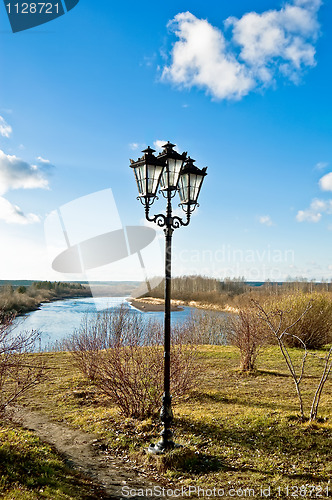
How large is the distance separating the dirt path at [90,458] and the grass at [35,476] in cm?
21

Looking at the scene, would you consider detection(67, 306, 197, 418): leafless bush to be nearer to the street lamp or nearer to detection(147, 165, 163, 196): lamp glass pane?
the street lamp

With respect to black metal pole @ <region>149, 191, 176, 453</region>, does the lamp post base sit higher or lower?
lower

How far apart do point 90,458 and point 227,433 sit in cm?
200

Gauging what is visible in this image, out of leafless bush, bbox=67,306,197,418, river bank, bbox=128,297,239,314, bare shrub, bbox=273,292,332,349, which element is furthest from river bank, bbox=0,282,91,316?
leafless bush, bbox=67,306,197,418

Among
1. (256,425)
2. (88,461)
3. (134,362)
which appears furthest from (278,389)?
(88,461)

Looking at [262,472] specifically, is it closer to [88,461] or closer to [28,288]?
[88,461]

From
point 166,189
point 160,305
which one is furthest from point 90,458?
point 160,305

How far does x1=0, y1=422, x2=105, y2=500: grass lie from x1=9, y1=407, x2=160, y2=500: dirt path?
0.21 metres

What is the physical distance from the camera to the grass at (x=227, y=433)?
13.7 ft

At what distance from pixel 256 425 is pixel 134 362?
2296 mm

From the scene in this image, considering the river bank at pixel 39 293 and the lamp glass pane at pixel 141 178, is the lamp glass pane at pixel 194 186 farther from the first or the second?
the river bank at pixel 39 293

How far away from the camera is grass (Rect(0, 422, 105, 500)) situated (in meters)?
3.55

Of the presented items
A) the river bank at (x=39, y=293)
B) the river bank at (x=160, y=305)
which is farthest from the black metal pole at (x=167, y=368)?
the river bank at (x=39, y=293)

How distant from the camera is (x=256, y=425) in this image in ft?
18.1
